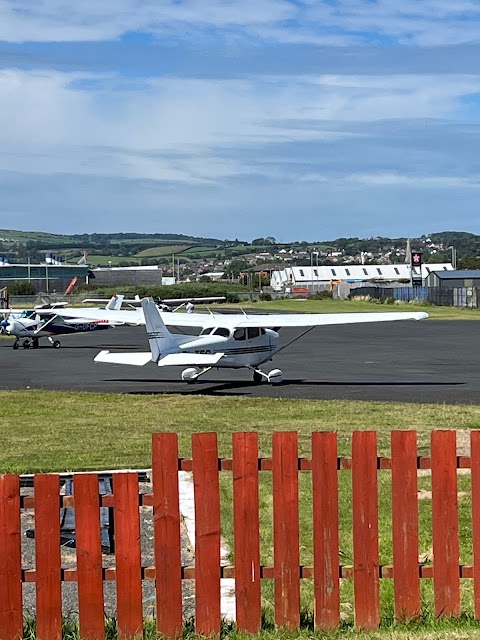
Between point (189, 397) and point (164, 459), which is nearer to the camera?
point (164, 459)

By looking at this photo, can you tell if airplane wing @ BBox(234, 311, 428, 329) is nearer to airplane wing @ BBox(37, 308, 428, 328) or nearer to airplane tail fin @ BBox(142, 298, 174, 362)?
airplane wing @ BBox(37, 308, 428, 328)

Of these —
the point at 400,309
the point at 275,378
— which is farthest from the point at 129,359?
the point at 400,309

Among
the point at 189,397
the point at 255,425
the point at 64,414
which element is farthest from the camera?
Result: the point at 189,397

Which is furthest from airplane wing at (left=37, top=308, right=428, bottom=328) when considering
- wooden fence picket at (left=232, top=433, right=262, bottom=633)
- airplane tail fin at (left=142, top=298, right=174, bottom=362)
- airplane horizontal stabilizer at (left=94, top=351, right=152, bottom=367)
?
wooden fence picket at (left=232, top=433, right=262, bottom=633)

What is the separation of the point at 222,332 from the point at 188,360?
173 centimetres

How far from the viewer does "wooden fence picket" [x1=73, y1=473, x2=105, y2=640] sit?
5887mm

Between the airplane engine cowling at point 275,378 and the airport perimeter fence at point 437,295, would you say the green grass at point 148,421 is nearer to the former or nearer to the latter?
the airplane engine cowling at point 275,378

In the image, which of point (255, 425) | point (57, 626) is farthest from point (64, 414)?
point (57, 626)

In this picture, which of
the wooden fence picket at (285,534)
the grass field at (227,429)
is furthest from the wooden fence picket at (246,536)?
the grass field at (227,429)

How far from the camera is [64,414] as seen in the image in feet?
63.8

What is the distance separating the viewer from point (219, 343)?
2719cm

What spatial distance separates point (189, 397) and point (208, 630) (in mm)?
17852

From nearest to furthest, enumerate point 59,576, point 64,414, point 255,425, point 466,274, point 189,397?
point 59,576 < point 255,425 < point 64,414 < point 189,397 < point 466,274

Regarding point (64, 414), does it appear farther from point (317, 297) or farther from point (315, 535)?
point (317, 297)
